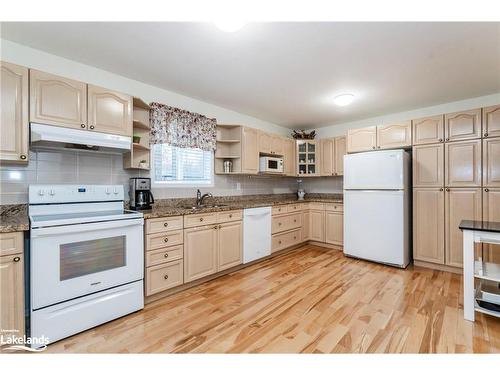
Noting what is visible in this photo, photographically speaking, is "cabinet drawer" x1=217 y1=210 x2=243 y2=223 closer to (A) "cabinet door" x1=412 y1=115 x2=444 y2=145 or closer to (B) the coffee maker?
(B) the coffee maker

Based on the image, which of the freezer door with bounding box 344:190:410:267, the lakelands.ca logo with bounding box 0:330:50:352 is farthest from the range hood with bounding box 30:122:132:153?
the freezer door with bounding box 344:190:410:267

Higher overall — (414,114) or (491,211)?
(414,114)

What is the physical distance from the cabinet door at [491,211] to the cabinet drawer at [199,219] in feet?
10.7

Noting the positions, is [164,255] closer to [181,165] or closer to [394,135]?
[181,165]

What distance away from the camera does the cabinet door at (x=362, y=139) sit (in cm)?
359

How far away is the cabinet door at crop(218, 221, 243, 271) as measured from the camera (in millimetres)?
2875

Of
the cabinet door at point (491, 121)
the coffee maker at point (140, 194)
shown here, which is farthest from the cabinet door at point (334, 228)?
the coffee maker at point (140, 194)

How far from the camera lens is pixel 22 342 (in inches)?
61.7

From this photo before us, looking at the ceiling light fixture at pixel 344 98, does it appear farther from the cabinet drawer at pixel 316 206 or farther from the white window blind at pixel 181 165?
the white window blind at pixel 181 165

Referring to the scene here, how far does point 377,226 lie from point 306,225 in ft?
4.18

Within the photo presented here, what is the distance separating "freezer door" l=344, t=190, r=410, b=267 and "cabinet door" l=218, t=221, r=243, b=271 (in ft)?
5.77

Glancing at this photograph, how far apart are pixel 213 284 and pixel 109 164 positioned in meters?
1.77

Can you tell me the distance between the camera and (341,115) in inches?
161

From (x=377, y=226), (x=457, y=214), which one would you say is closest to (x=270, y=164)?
(x=377, y=226)
